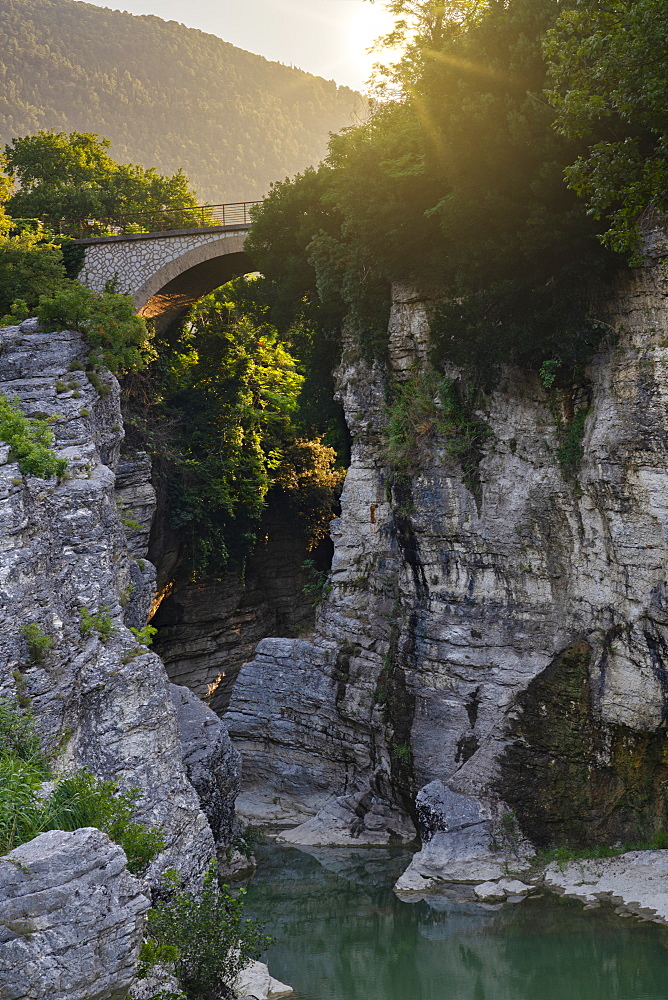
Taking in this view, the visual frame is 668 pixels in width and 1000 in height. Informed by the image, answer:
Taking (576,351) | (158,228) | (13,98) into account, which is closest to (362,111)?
(576,351)

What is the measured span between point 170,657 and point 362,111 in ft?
47.5

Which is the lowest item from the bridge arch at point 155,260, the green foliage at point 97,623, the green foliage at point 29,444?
the green foliage at point 97,623

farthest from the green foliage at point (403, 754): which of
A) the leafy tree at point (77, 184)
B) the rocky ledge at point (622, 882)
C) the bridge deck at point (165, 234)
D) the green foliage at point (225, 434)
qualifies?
the leafy tree at point (77, 184)

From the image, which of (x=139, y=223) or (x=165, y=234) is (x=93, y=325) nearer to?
(x=165, y=234)

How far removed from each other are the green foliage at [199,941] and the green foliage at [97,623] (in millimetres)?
3137

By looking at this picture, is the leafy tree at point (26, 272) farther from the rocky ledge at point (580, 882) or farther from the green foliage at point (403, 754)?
the rocky ledge at point (580, 882)

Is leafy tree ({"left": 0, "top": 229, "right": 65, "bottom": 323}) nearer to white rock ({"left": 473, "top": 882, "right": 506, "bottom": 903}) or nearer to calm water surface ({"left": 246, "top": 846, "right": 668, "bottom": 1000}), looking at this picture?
calm water surface ({"left": 246, "top": 846, "right": 668, "bottom": 1000})

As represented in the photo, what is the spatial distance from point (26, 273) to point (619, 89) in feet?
42.6

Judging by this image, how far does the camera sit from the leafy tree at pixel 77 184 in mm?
24109

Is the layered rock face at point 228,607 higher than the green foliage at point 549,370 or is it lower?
lower

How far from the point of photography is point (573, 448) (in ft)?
48.9

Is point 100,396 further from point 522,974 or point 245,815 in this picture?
point 522,974

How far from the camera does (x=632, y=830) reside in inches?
571

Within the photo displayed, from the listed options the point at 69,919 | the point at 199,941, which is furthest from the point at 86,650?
the point at 69,919
